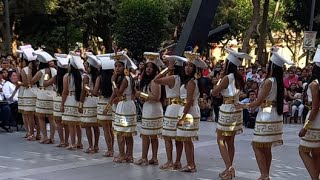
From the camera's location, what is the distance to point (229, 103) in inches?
319

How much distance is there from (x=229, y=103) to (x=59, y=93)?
404 cm

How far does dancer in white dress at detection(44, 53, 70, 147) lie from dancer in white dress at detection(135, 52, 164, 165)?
220cm

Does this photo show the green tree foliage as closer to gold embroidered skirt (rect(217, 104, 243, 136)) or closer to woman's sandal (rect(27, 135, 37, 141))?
woman's sandal (rect(27, 135, 37, 141))

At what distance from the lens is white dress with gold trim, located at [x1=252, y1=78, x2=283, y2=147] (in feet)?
24.6

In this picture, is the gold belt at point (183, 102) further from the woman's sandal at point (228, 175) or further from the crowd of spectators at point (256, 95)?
the crowd of spectators at point (256, 95)

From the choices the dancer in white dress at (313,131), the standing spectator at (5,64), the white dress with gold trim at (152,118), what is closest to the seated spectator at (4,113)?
the standing spectator at (5,64)

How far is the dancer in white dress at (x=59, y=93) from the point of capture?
10.6 m

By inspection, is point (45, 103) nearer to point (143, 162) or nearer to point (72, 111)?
point (72, 111)

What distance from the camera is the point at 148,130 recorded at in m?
8.95

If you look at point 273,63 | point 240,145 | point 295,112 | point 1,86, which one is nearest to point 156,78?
point 273,63

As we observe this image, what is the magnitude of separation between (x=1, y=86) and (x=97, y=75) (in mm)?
4500

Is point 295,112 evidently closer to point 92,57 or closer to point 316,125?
point 92,57

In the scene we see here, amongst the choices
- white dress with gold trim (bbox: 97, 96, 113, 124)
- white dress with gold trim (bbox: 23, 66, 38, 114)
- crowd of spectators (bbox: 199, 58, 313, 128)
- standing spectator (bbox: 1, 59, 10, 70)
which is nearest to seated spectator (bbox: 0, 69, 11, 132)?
standing spectator (bbox: 1, 59, 10, 70)

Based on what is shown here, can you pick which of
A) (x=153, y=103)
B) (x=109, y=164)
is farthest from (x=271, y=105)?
(x=109, y=164)
